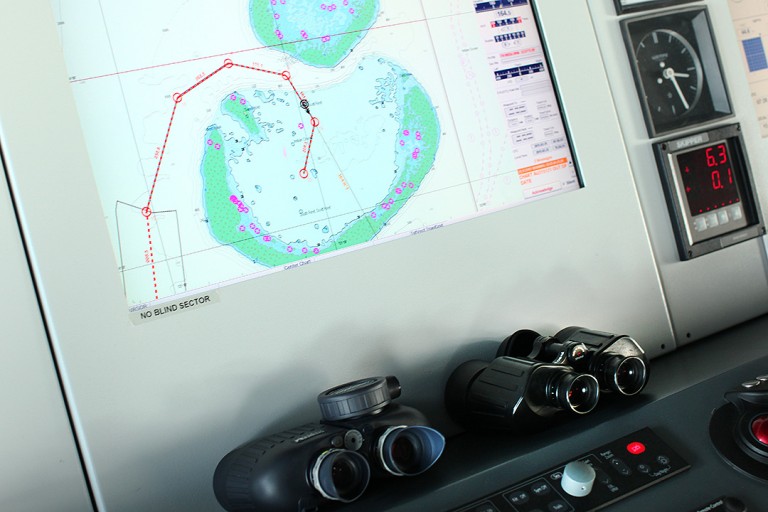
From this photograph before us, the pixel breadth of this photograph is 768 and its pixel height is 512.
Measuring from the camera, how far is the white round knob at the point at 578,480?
0.97 metres

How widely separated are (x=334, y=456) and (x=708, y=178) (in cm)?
104

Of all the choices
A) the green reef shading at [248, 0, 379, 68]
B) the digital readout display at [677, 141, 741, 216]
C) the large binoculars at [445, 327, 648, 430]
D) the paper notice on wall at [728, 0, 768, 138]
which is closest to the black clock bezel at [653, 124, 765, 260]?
the digital readout display at [677, 141, 741, 216]

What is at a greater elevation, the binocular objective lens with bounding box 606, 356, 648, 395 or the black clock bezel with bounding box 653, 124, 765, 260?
the black clock bezel with bounding box 653, 124, 765, 260

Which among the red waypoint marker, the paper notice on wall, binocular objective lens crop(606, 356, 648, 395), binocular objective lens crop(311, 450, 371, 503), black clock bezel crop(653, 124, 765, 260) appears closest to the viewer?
binocular objective lens crop(311, 450, 371, 503)

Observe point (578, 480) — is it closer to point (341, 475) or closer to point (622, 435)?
point (622, 435)

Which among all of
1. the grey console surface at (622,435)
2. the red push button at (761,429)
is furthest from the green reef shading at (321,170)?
the red push button at (761,429)

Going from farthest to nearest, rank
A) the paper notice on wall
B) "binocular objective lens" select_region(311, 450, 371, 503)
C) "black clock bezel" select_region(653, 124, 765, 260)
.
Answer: the paper notice on wall < "black clock bezel" select_region(653, 124, 765, 260) < "binocular objective lens" select_region(311, 450, 371, 503)

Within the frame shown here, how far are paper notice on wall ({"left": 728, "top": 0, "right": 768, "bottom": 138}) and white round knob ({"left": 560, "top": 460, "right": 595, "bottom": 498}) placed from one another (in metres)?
1.03

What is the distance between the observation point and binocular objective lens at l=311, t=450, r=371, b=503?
94 centimetres

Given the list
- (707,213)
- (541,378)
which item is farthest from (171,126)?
(707,213)

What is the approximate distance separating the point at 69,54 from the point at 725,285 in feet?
4.27

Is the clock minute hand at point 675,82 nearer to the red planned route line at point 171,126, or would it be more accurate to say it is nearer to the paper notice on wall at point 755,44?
the paper notice on wall at point 755,44

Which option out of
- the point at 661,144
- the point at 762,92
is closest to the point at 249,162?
the point at 661,144

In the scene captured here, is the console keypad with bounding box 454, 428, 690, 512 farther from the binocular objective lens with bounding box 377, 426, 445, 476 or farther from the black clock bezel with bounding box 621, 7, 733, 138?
the black clock bezel with bounding box 621, 7, 733, 138
